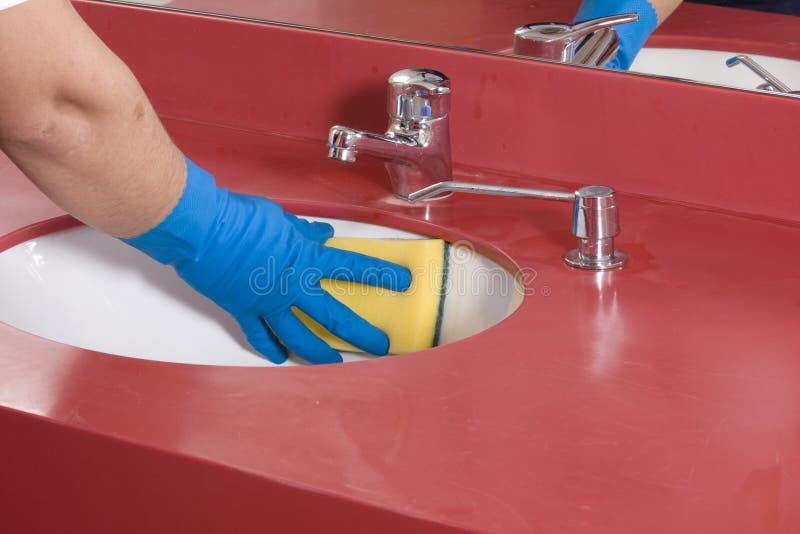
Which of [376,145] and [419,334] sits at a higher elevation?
[376,145]

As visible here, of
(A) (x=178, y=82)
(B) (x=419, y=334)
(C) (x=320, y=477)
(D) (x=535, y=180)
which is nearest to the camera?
(C) (x=320, y=477)

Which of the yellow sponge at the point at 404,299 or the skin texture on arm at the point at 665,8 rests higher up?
the skin texture on arm at the point at 665,8

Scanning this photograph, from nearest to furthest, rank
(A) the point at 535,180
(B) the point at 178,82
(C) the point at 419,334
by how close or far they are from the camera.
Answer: (C) the point at 419,334
(A) the point at 535,180
(B) the point at 178,82

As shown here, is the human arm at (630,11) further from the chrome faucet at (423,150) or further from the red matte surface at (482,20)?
the chrome faucet at (423,150)

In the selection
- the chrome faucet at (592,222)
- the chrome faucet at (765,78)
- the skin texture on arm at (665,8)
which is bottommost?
the chrome faucet at (592,222)

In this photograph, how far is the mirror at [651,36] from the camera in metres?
0.92

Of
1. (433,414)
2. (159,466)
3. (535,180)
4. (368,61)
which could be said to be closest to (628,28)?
(535,180)

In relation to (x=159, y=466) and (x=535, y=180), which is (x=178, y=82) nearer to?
(x=535, y=180)

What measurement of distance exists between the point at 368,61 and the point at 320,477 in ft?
2.00

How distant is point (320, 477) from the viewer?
0.61 m

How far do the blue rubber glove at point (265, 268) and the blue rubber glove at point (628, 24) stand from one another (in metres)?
0.29

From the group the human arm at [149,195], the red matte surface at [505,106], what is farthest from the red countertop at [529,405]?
the human arm at [149,195]

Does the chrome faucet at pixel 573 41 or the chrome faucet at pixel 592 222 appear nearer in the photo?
the chrome faucet at pixel 592 222

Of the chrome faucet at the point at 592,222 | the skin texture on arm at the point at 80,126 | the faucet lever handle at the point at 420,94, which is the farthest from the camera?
the faucet lever handle at the point at 420,94
